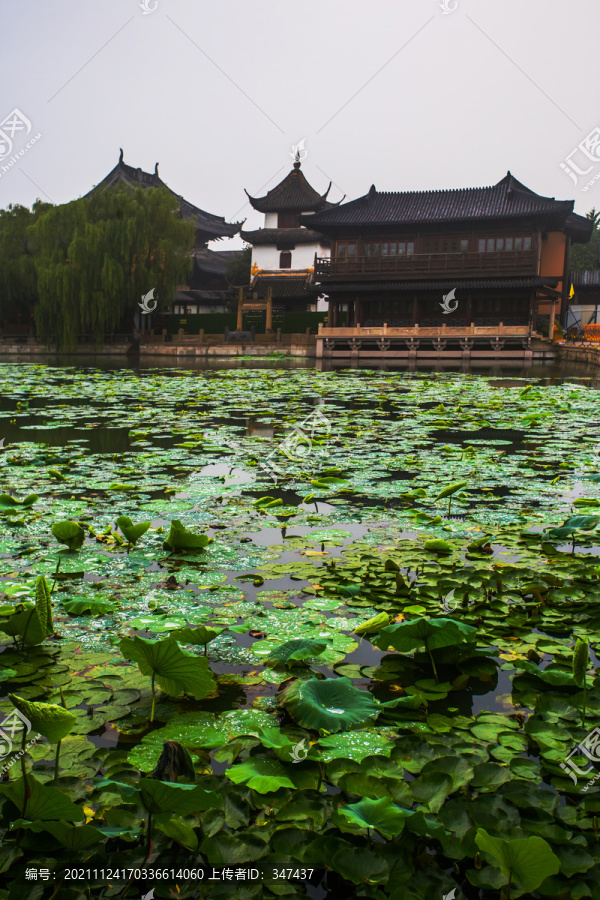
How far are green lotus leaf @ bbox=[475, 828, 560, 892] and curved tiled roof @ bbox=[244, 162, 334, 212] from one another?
115 feet

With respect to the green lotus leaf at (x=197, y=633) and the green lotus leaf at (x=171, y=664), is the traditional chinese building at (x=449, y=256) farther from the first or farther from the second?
the green lotus leaf at (x=171, y=664)

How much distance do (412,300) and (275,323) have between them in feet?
20.9

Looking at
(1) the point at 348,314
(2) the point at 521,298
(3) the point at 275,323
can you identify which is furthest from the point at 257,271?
(2) the point at 521,298

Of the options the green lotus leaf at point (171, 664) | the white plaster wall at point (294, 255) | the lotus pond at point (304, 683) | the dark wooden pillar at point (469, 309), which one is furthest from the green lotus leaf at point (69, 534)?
the white plaster wall at point (294, 255)

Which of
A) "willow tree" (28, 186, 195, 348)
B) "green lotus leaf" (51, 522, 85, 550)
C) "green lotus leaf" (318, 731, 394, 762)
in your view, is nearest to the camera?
"green lotus leaf" (318, 731, 394, 762)

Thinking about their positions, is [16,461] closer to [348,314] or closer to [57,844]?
[57,844]

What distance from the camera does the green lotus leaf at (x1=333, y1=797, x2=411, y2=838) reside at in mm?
1070

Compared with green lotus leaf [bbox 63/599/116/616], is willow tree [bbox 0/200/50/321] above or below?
above

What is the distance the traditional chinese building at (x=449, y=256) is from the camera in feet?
83.1

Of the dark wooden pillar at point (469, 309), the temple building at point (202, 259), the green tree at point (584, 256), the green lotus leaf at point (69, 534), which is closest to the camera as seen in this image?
the green lotus leaf at point (69, 534)

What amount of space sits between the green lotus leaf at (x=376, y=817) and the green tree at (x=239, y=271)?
120 feet

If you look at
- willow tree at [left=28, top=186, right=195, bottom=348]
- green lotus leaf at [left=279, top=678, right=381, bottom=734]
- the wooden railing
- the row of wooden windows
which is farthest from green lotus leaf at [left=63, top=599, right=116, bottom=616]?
the row of wooden windows

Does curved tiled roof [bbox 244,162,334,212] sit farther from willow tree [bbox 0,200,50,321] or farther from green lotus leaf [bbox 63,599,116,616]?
green lotus leaf [bbox 63,599,116,616]

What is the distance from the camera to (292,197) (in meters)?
34.9
